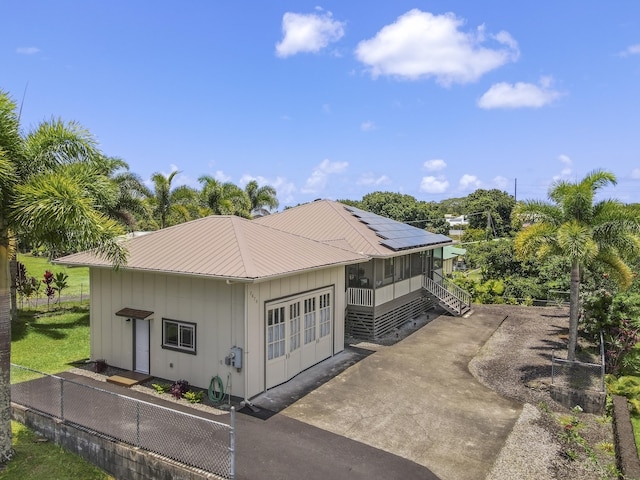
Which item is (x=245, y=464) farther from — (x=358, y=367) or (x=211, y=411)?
(x=358, y=367)

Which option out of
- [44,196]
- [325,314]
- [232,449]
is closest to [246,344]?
[232,449]

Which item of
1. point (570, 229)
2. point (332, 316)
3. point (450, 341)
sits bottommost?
point (450, 341)

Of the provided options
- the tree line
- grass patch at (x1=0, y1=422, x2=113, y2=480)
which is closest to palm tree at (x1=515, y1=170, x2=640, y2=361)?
the tree line

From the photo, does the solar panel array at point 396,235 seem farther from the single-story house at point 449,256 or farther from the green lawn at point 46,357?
the single-story house at point 449,256

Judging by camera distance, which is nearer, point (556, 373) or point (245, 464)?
point (245, 464)

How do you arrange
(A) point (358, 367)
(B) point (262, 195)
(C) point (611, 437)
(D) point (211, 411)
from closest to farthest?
(C) point (611, 437) < (D) point (211, 411) < (A) point (358, 367) < (B) point (262, 195)

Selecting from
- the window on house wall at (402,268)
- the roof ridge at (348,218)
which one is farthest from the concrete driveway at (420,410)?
the window on house wall at (402,268)

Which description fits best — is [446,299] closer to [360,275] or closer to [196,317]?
[360,275]

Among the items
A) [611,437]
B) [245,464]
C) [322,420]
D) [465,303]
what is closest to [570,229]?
Result: [611,437]
